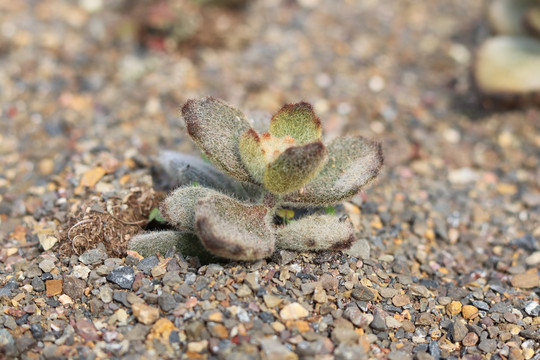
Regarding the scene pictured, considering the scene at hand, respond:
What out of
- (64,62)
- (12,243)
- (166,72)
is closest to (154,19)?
(166,72)

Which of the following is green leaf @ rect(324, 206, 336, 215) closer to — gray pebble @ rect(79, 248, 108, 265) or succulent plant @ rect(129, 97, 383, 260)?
succulent plant @ rect(129, 97, 383, 260)

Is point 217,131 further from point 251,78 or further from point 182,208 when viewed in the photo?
point 251,78

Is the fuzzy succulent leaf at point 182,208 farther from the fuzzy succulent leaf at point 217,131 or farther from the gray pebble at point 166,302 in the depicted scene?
the gray pebble at point 166,302

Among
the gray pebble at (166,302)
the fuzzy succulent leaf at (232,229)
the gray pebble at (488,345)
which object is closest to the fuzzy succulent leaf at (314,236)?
the fuzzy succulent leaf at (232,229)

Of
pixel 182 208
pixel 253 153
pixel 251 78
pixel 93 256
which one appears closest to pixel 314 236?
pixel 253 153

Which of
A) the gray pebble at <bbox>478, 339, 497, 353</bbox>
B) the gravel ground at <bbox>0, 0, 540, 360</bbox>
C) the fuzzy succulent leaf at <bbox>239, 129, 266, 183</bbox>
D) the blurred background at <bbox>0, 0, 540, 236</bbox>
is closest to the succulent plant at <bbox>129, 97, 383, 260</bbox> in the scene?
the fuzzy succulent leaf at <bbox>239, 129, 266, 183</bbox>

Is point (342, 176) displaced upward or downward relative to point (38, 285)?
upward
